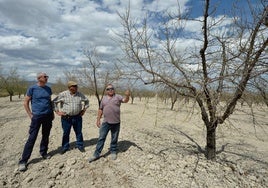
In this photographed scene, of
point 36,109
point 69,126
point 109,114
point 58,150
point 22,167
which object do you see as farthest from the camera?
point 58,150

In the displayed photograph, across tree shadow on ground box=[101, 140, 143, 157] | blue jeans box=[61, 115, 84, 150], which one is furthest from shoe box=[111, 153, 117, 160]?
blue jeans box=[61, 115, 84, 150]

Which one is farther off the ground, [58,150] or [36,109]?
[36,109]

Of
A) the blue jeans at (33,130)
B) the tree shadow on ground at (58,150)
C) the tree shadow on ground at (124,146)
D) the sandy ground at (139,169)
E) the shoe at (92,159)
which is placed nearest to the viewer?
the sandy ground at (139,169)

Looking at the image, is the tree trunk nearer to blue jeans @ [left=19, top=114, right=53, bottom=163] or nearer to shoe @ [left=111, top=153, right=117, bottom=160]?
shoe @ [left=111, top=153, right=117, bottom=160]

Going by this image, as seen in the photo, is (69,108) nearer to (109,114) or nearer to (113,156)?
(109,114)

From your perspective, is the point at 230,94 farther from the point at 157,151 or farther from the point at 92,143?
the point at 92,143

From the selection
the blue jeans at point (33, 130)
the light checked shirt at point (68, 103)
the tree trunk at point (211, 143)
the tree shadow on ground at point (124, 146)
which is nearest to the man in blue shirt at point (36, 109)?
the blue jeans at point (33, 130)

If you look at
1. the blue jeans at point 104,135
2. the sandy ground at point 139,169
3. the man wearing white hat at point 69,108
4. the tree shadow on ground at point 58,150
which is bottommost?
the sandy ground at point 139,169

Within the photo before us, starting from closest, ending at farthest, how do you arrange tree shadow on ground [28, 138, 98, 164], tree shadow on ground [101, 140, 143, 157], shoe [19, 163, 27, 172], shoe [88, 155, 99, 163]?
shoe [19, 163, 27, 172] < shoe [88, 155, 99, 163] < tree shadow on ground [28, 138, 98, 164] < tree shadow on ground [101, 140, 143, 157]

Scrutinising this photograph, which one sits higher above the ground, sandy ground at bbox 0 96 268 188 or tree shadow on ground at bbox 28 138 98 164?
tree shadow on ground at bbox 28 138 98 164

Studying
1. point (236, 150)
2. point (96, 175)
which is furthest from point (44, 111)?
point (236, 150)

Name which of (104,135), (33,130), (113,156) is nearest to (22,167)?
(33,130)

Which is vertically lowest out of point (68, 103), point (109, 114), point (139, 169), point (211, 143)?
point (139, 169)

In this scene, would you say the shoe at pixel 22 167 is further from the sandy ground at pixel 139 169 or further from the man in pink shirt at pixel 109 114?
the man in pink shirt at pixel 109 114
